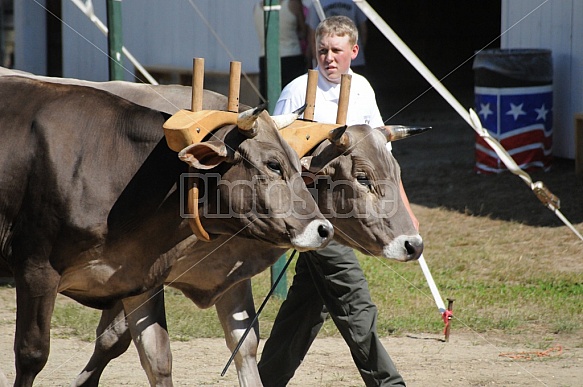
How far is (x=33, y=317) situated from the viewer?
4484 mm

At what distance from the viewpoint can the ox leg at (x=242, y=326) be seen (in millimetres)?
4988

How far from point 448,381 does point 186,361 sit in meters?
1.56

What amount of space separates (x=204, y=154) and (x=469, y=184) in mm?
6627

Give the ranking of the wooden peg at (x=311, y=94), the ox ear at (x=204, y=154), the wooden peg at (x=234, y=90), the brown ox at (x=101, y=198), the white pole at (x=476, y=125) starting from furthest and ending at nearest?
the white pole at (x=476, y=125)
the wooden peg at (x=311, y=94)
the wooden peg at (x=234, y=90)
the brown ox at (x=101, y=198)
the ox ear at (x=204, y=154)

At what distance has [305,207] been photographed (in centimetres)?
426

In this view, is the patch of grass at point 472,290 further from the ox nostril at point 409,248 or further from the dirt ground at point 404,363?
the ox nostril at point 409,248

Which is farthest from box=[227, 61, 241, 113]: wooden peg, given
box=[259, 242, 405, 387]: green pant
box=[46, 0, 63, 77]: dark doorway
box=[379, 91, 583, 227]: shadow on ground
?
box=[46, 0, 63, 77]: dark doorway

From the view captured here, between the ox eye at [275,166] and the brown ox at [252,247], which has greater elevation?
the ox eye at [275,166]

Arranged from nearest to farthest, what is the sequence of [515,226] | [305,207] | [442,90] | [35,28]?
[305,207]
[442,90]
[515,226]
[35,28]

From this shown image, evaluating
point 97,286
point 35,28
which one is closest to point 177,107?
point 97,286

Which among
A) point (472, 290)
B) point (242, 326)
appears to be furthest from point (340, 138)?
point (472, 290)

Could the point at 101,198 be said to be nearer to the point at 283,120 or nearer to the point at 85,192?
the point at 85,192

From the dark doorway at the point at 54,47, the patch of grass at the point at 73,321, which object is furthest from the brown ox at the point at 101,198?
the dark doorway at the point at 54,47

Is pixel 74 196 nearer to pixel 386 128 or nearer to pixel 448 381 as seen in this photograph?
pixel 386 128
